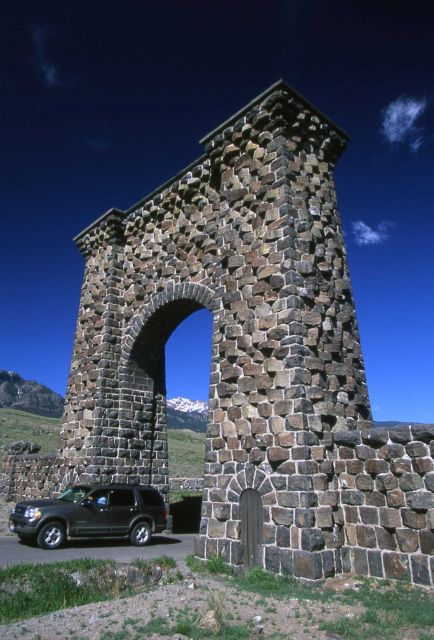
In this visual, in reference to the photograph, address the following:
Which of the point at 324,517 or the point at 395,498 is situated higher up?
the point at 395,498

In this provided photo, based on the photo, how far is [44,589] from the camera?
287 inches

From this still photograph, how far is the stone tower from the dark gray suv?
1.89 meters

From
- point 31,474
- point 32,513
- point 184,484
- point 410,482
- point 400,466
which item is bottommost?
point 32,513

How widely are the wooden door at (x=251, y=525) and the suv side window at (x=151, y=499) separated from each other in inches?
177

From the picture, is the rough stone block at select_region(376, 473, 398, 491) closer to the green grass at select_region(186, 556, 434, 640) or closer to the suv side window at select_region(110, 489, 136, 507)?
the green grass at select_region(186, 556, 434, 640)

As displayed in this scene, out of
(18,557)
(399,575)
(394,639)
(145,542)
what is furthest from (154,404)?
(394,639)

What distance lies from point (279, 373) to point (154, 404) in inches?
298

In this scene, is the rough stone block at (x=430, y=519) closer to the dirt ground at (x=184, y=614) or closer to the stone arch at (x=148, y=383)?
the dirt ground at (x=184, y=614)

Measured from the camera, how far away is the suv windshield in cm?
1207

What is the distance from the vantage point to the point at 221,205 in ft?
40.2

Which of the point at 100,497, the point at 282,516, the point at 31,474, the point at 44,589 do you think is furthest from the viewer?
the point at 31,474

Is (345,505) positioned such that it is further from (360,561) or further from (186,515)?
(186,515)

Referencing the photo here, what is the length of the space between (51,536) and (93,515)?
3.54 ft

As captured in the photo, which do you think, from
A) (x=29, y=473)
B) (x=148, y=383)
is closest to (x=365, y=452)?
(x=148, y=383)
